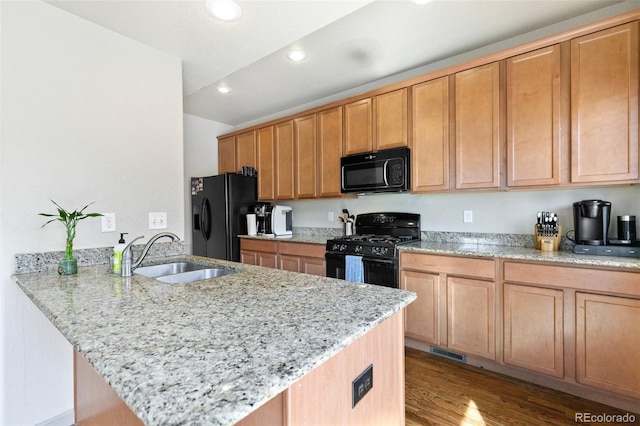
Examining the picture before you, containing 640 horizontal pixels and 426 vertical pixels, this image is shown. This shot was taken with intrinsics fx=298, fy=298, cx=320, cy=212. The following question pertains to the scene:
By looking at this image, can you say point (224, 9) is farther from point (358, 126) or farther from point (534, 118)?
point (534, 118)

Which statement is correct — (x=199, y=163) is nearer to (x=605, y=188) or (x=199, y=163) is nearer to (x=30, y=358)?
(x=30, y=358)

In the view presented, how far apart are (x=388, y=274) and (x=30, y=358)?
7.82 feet

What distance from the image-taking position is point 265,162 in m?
3.99

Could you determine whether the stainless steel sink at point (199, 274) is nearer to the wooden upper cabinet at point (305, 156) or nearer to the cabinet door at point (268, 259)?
the cabinet door at point (268, 259)

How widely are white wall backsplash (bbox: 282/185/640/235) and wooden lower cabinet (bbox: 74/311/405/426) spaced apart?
1.93 m

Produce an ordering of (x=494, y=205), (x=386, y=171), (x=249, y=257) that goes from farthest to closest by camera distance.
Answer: (x=249, y=257) → (x=386, y=171) → (x=494, y=205)

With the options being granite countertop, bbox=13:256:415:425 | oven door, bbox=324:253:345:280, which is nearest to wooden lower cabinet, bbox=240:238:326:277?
oven door, bbox=324:253:345:280

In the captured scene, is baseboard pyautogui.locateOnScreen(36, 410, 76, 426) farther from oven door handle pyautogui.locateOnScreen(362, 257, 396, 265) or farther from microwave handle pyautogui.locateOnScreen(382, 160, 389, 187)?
microwave handle pyautogui.locateOnScreen(382, 160, 389, 187)

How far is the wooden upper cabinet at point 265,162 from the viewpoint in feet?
12.9

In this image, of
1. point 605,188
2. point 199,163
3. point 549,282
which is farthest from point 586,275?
point 199,163

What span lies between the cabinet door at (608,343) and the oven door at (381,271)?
1193 millimetres

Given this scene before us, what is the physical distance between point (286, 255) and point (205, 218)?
4.41 ft

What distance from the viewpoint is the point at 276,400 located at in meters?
0.65

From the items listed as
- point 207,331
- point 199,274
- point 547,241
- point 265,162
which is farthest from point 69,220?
point 547,241
